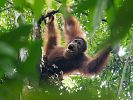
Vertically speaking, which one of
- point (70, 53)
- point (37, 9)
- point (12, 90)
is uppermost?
point (70, 53)

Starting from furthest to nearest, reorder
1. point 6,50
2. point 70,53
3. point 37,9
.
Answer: point 70,53, point 37,9, point 6,50

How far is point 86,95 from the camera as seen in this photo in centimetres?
37

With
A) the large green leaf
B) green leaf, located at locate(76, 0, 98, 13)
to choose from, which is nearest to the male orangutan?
the large green leaf

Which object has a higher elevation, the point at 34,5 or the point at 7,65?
the point at 34,5

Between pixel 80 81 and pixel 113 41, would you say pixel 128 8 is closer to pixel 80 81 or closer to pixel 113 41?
pixel 113 41

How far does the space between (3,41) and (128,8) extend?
13 cm

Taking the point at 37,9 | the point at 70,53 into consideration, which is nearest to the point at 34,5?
the point at 37,9

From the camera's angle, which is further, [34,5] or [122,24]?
[34,5]

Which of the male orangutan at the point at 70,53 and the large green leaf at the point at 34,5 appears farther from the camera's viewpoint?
the male orangutan at the point at 70,53

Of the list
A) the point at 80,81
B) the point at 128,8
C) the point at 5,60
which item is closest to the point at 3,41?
the point at 5,60

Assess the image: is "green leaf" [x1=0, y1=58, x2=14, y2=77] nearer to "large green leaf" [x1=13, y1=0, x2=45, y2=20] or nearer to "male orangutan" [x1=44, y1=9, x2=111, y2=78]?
"large green leaf" [x1=13, y1=0, x2=45, y2=20]

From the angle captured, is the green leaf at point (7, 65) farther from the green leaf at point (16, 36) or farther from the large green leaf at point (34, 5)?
the large green leaf at point (34, 5)

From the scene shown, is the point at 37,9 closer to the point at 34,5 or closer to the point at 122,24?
the point at 34,5

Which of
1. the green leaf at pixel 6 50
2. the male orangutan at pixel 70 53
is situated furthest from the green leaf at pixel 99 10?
the male orangutan at pixel 70 53
